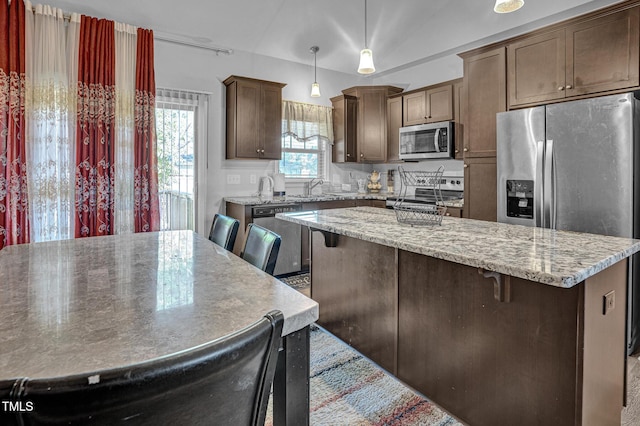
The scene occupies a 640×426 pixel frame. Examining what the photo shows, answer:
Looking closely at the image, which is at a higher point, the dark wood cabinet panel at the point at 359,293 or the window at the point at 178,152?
the window at the point at 178,152

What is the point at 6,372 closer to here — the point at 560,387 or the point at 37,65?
the point at 560,387

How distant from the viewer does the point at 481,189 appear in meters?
3.53

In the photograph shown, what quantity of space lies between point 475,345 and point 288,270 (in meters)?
2.82

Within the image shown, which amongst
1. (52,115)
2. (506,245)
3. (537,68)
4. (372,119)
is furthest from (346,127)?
(506,245)

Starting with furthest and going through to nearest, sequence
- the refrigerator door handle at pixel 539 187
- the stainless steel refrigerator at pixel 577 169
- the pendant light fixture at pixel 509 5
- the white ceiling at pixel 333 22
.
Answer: the white ceiling at pixel 333 22
the refrigerator door handle at pixel 539 187
the stainless steel refrigerator at pixel 577 169
the pendant light fixture at pixel 509 5

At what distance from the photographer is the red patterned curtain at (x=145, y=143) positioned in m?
3.54

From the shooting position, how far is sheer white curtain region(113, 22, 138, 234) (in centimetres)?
343

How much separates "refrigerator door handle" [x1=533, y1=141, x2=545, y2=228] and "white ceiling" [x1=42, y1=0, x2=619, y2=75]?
163cm

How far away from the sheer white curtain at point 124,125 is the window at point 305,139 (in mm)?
1810

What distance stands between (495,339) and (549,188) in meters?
1.82

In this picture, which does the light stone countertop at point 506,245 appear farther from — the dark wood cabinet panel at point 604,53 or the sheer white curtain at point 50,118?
the sheer white curtain at point 50,118

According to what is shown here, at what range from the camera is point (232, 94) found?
4.14 metres

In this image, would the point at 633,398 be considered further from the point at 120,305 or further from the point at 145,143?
the point at 145,143

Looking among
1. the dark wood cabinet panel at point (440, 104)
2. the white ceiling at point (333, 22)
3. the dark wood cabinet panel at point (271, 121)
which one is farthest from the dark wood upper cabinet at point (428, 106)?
the dark wood cabinet panel at point (271, 121)
